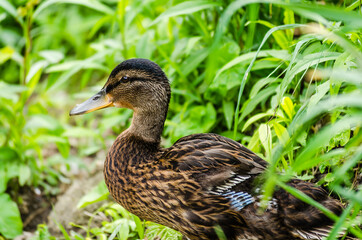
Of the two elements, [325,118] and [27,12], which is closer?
[325,118]

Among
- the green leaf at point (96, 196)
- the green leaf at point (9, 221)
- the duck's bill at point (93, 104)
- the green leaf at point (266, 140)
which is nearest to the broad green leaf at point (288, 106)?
the green leaf at point (266, 140)

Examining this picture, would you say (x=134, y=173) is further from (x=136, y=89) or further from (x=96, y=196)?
(x=96, y=196)

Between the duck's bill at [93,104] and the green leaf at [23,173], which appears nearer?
the duck's bill at [93,104]

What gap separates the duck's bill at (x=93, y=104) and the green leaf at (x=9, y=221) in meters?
1.02

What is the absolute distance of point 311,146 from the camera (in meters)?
1.50

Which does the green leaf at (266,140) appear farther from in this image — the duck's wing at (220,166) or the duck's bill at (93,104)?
the duck's bill at (93,104)

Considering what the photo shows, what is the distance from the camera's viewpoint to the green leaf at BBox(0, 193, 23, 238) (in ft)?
10.3

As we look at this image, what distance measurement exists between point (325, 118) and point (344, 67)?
665 mm

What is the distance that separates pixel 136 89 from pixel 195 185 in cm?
74

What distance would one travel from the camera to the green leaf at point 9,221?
3133mm

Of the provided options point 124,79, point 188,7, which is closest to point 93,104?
point 124,79

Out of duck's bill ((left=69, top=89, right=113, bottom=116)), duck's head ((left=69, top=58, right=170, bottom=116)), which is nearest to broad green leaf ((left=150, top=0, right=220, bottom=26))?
duck's head ((left=69, top=58, right=170, bottom=116))

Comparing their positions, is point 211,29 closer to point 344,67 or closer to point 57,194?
point 344,67

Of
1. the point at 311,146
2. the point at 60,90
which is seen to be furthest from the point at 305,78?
the point at 60,90
